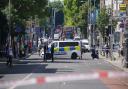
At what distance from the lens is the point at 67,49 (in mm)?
70688

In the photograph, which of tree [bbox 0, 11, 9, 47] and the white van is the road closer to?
tree [bbox 0, 11, 9, 47]

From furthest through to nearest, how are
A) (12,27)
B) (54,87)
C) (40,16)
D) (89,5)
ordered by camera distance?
(89,5) < (40,16) < (12,27) < (54,87)

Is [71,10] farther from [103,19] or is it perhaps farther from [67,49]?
[67,49]

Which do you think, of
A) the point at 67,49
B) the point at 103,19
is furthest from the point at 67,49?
the point at 103,19

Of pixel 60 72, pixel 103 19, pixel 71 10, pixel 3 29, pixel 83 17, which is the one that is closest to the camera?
pixel 60 72

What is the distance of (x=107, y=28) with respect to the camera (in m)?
75.3

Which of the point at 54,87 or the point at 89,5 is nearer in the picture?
the point at 54,87

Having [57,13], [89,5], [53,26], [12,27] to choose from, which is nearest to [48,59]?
[12,27]

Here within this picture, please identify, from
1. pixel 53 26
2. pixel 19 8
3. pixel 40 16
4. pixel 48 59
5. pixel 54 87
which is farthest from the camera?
pixel 53 26

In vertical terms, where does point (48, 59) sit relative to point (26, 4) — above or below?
below

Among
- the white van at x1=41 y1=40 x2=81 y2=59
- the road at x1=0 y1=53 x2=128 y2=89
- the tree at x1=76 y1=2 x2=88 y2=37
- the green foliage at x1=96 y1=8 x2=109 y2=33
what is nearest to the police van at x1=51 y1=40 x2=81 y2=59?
the white van at x1=41 y1=40 x2=81 y2=59

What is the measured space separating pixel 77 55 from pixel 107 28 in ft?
20.4

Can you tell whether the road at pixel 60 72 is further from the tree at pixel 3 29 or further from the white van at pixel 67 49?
the white van at pixel 67 49

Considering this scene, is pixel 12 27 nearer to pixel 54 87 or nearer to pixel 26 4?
pixel 26 4
